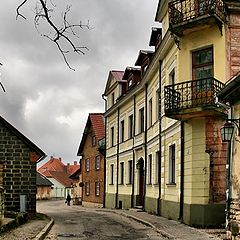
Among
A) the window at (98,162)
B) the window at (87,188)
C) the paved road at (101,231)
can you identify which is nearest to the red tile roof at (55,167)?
the window at (87,188)

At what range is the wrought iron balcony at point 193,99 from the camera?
1808 centimetres

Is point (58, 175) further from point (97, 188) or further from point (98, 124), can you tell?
point (97, 188)

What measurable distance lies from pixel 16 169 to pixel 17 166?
13 cm

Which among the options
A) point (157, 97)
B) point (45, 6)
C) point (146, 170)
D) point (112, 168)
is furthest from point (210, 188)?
point (112, 168)

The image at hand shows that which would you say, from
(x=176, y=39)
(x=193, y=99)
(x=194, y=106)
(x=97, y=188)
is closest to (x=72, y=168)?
(x=97, y=188)

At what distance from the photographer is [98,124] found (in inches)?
1781

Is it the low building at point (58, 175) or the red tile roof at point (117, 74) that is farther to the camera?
the low building at point (58, 175)

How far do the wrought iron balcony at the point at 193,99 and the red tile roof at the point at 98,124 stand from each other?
24584mm

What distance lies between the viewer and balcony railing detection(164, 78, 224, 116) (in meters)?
18.2

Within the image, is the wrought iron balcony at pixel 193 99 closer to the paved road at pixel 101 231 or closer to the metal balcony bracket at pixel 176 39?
the metal balcony bracket at pixel 176 39

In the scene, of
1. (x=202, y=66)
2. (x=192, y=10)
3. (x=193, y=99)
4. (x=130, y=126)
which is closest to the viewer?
(x=193, y=99)

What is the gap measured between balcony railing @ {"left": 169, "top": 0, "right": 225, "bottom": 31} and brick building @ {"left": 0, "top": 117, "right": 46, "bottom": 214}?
317 inches

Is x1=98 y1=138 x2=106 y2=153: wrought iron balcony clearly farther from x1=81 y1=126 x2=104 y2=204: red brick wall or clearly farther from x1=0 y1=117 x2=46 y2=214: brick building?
x1=0 y1=117 x2=46 y2=214: brick building

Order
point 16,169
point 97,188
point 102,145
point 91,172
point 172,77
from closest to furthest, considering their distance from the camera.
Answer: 1. point 16,169
2. point 172,77
3. point 102,145
4. point 97,188
5. point 91,172
